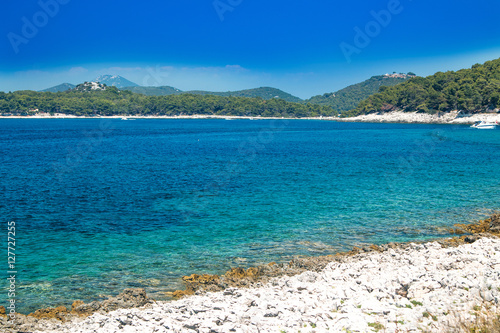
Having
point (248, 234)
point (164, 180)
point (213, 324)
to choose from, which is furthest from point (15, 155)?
point (213, 324)

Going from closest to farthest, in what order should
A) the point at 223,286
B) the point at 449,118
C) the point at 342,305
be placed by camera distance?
the point at 342,305 → the point at 223,286 → the point at 449,118

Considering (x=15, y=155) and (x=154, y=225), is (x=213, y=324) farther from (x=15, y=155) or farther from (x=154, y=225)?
(x=15, y=155)

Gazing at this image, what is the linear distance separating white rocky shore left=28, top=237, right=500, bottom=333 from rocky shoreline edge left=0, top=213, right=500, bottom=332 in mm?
172

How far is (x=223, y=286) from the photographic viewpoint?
49.3 ft

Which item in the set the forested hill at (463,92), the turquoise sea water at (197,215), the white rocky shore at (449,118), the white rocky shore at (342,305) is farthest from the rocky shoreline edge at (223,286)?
the forested hill at (463,92)

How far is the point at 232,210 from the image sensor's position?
2731 centimetres

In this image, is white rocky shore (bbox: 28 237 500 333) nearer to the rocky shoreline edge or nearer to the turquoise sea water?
the rocky shoreline edge

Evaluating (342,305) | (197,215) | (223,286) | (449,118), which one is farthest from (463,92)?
(342,305)

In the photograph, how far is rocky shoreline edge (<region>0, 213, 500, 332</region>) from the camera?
12.1m

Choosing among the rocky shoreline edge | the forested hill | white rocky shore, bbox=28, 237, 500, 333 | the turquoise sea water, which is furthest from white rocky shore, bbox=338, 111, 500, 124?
white rocky shore, bbox=28, 237, 500, 333

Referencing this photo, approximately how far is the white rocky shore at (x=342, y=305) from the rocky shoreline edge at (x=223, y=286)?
0.56 ft

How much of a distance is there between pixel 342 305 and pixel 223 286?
520 centimetres

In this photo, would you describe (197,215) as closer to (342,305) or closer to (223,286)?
(223,286)

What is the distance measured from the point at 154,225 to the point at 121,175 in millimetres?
21168
